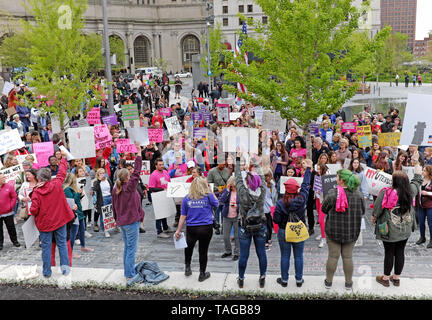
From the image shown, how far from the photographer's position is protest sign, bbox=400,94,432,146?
29.3ft

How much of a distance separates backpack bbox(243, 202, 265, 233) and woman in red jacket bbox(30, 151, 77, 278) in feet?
9.29

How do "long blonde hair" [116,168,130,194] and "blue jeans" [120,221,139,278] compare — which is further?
"blue jeans" [120,221,139,278]

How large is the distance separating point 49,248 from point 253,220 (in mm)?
3297

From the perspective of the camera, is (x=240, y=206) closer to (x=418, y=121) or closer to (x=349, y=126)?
(x=418, y=121)

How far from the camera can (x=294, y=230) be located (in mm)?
6074

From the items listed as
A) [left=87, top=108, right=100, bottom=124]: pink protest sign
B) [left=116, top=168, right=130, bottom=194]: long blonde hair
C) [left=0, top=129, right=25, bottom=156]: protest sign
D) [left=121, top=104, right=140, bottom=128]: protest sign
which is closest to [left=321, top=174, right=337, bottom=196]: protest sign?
[left=116, top=168, right=130, bottom=194]: long blonde hair

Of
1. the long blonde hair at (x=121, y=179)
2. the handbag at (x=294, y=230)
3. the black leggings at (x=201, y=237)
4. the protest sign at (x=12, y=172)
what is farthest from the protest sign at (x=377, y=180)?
the protest sign at (x=12, y=172)

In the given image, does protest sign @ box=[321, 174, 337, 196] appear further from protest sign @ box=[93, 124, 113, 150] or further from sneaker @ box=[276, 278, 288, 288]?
protest sign @ box=[93, 124, 113, 150]

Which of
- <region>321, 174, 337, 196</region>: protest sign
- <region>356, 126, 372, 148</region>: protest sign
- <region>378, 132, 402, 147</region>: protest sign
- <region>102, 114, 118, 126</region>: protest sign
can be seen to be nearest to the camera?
<region>321, 174, 337, 196</region>: protest sign

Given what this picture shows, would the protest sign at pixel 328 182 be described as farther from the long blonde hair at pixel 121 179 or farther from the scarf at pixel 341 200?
the long blonde hair at pixel 121 179

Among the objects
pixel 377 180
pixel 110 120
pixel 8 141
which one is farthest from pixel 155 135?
pixel 377 180

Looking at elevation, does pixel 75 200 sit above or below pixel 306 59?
below
